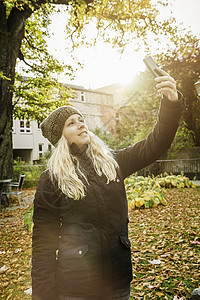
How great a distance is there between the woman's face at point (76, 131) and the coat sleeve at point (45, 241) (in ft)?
1.22

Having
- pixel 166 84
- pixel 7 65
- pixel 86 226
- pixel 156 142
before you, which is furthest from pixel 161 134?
pixel 7 65

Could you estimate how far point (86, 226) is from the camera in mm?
1479

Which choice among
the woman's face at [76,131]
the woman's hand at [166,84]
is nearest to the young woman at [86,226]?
the woman's hand at [166,84]

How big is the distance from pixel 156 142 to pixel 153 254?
3462 millimetres

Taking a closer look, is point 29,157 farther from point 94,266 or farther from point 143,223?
point 94,266

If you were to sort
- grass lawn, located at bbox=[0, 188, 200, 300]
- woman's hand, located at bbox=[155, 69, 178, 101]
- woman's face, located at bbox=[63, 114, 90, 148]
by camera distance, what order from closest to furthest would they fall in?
woman's hand, located at bbox=[155, 69, 178, 101] → woman's face, located at bbox=[63, 114, 90, 148] → grass lawn, located at bbox=[0, 188, 200, 300]

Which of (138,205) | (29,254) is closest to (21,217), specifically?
(29,254)

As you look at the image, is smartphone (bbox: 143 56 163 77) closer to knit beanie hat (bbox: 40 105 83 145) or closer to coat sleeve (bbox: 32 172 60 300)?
knit beanie hat (bbox: 40 105 83 145)

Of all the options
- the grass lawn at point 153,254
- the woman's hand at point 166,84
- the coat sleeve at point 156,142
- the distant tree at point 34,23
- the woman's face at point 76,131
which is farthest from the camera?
the distant tree at point 34,23

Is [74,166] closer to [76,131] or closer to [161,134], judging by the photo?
[76,131]

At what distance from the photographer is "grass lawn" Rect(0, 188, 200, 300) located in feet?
11.3

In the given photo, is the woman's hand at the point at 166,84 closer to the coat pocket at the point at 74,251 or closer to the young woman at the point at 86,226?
the young woman at the point at 86,226

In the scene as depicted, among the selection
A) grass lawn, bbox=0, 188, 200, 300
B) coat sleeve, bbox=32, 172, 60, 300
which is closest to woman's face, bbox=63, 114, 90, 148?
coat sleeve, bbox=32, 172, 60, 300

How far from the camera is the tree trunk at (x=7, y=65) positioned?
30.0ft
